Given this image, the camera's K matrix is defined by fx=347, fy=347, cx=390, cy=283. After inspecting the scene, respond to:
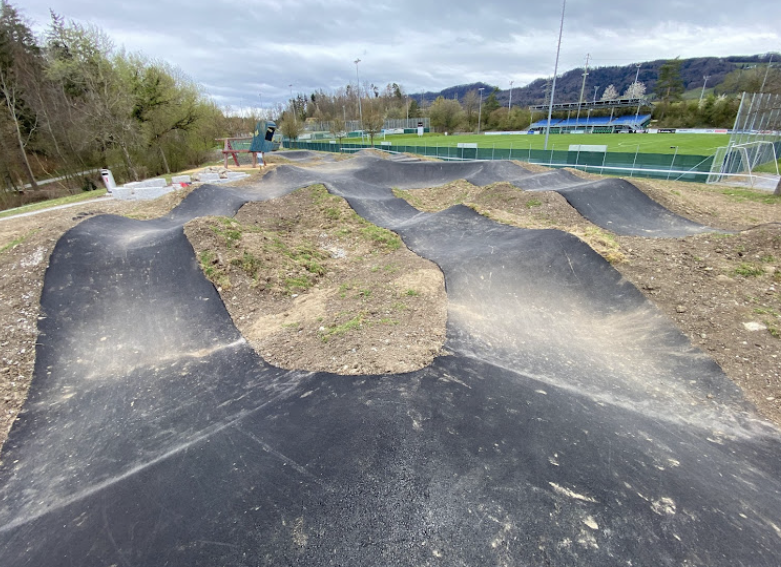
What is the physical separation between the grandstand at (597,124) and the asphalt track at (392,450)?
7724 cm

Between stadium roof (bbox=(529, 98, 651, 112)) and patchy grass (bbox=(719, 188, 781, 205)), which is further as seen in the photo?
stadium roof (bbox=(529, 98, 651, 112))

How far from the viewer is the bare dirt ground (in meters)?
5.22

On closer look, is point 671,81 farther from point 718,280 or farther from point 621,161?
point 718,280

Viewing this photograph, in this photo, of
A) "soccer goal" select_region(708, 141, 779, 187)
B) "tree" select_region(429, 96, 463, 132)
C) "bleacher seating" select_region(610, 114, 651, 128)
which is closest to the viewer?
"soccer goal" select_region(708, 141, 779, 187)

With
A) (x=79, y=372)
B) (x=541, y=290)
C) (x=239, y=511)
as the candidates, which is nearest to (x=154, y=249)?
(x=79, y=372)

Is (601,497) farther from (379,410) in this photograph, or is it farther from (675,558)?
(379,410)

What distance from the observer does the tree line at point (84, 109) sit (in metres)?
24.2

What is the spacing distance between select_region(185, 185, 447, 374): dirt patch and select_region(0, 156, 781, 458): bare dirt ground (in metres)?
0.03

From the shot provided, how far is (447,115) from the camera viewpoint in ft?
260

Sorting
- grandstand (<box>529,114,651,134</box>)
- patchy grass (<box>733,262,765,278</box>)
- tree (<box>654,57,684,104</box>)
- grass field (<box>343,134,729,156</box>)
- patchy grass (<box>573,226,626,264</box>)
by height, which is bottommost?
patchy grass (<box>733,262,765,278</box>)

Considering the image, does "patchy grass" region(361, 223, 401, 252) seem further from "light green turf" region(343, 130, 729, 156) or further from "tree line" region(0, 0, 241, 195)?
"light green turf" region(343, 130, 729, 156)

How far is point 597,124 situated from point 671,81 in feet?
95.1

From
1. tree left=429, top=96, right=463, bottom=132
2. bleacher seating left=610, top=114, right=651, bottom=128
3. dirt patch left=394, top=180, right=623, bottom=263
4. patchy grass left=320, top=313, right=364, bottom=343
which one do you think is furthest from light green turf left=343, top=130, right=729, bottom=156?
patchy grass left=320, top=313, right=364, bottom=343

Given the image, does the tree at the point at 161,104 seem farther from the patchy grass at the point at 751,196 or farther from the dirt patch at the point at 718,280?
the patchy grass at the point at 751,196
